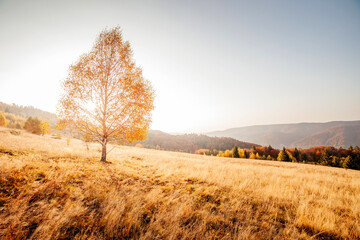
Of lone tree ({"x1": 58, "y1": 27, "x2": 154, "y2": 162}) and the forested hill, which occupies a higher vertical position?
the forested hill

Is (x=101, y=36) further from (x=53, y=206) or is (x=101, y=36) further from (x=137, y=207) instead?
(x=137, y=207)

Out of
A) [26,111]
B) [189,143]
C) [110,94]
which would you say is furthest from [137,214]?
[26,111]

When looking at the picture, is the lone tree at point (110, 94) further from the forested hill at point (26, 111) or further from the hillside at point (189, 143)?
the forested hill at point (26, 111)

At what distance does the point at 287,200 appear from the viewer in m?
5.57

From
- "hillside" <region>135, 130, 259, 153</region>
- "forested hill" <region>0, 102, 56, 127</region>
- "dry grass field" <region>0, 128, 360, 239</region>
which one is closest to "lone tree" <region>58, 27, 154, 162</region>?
"dry grass field" <region>0, 128, 360, 239</region>

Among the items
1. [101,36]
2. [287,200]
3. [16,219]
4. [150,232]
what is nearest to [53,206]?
[16,219]

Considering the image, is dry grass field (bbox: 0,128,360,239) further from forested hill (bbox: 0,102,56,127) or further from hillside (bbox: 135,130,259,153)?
forested hill (bbox: 0,102,56,127)

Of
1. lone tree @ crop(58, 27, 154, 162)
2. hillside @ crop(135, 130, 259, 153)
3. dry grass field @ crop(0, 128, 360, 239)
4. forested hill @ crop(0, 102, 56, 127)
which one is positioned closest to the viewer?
dry grass field @ crop(0, 128, 360, 239)

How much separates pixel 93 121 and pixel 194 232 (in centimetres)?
1025

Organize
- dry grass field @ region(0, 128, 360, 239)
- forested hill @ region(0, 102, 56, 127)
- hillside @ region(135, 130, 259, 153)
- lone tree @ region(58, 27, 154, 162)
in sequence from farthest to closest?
1. forested hill @ region(0, 102, 56, 127)
2. hillside @ region(135, 130, 259, 153)
3. lone tree @ region(58, 27, 154, 162)
4. dry grass field @ region(0, 128, 360, 239)

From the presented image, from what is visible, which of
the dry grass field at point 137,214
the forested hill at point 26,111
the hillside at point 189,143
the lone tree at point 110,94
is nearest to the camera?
the dry grass field at point 137,214

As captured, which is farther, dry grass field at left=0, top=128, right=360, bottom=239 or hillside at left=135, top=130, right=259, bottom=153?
hillside at left=135, top=130, right=259, bottom=153

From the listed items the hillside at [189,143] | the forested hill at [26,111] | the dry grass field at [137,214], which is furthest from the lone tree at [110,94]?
the forested hill at [26,111]

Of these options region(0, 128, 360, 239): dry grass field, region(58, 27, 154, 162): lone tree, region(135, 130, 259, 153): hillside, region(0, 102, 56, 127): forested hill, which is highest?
region(0, 102, 56, 127): forested hill
